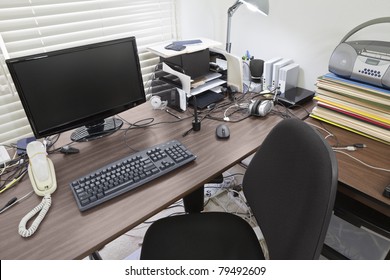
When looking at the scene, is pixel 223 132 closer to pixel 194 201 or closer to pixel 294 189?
pixel 194 201

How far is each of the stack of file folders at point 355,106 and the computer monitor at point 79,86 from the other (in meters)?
0.88

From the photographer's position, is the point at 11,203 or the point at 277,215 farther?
the point at 11,203

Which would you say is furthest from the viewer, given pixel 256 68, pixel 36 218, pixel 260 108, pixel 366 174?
pixel 256 68

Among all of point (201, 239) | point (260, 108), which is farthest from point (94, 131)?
point (260, 108)

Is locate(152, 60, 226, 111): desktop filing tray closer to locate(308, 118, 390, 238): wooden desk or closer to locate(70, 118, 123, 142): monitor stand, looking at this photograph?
locate(70, 118, 123, 142): monitor stand

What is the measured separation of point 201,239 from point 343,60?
0.96m

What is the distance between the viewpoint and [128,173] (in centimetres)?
99

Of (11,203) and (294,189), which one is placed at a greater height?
(294,189)

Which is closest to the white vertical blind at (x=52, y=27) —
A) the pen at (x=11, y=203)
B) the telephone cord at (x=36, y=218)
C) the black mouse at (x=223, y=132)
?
the pen at (x=11, y=203)

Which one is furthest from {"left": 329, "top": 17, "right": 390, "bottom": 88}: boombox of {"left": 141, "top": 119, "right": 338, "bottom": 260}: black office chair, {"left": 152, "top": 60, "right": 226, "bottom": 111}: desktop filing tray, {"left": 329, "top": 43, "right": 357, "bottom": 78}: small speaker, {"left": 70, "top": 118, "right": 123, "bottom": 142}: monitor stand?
{"left": 70, "top": 118, "right": 123, "bottom": 142}: monitor stand

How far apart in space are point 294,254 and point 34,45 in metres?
1.61

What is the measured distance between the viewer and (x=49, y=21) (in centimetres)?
147

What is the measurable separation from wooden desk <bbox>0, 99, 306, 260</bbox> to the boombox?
1.03 ft

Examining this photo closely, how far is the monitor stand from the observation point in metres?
1.26
